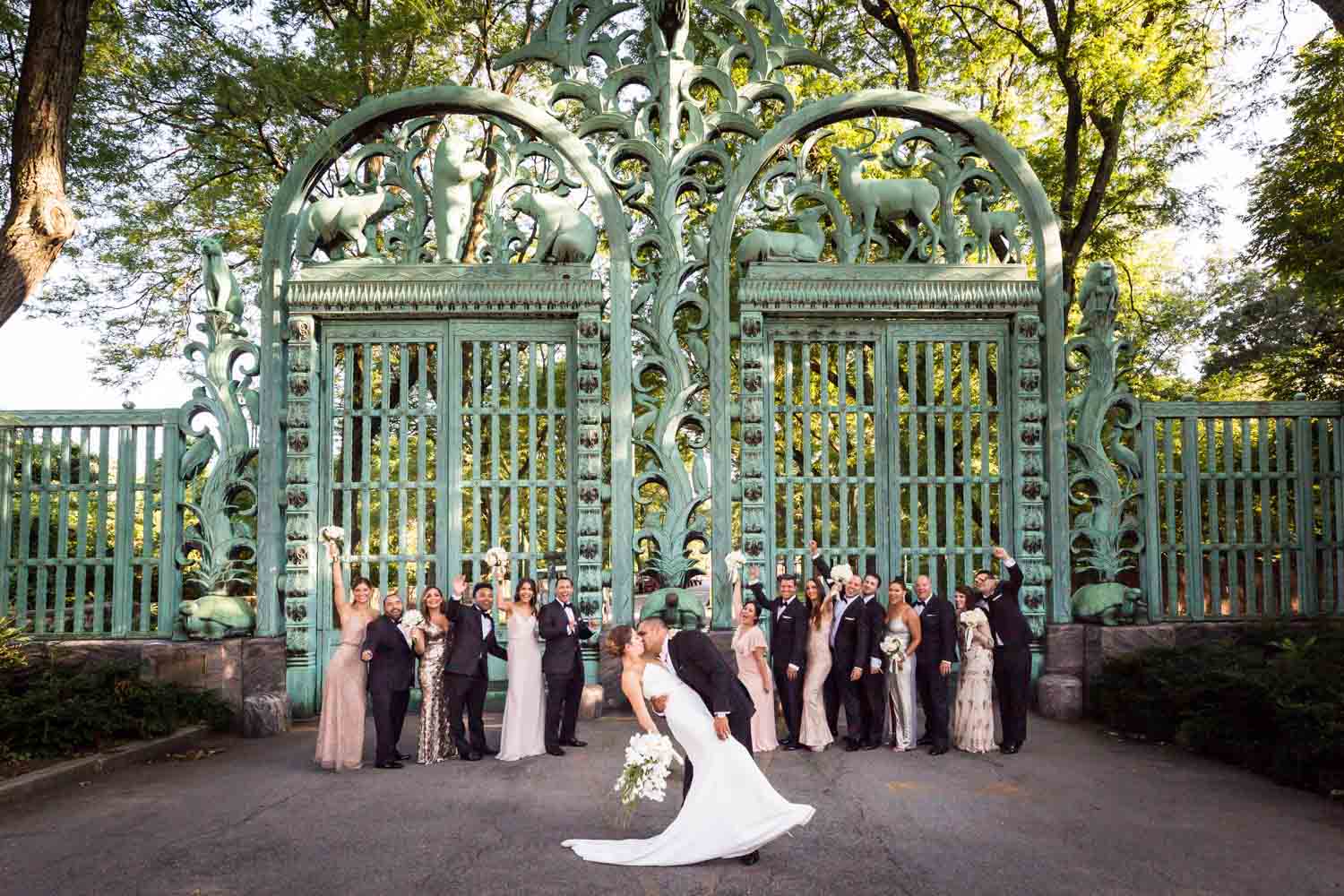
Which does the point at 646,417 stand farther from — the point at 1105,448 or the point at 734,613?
the point at 1105,448

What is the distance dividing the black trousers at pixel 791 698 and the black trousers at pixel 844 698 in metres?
0.22

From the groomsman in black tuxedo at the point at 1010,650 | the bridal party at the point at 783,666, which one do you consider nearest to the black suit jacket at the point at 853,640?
the bridal party at the point at 783,666

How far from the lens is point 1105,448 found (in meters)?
11.0

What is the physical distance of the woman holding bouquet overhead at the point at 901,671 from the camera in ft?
28.3

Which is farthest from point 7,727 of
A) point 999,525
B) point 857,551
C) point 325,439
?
point 999,525

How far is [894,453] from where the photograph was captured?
10.5 m

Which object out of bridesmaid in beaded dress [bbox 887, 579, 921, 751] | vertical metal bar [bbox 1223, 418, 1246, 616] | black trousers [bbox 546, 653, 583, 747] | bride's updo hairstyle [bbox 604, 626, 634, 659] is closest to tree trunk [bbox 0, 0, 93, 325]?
black trousers [bbox 546, 653, 583, 747]

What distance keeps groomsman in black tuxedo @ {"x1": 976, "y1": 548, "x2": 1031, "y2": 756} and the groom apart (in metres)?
3.54

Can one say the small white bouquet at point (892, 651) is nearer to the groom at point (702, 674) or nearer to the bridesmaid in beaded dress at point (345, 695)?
the groom at point (702, 674)

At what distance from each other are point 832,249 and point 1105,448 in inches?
145

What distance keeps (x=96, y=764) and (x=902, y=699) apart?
645 centimetres

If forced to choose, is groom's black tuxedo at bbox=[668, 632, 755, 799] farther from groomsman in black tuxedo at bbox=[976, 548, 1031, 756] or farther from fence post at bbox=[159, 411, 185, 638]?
fence post at bbox=[159, 411, 185, 638]

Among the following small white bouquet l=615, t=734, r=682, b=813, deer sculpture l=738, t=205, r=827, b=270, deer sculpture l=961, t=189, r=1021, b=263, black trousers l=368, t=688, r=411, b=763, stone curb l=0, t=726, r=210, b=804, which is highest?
deer sculpture l=961, t=189, r=1021, b=263

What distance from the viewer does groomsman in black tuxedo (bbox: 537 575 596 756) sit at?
8633mm
